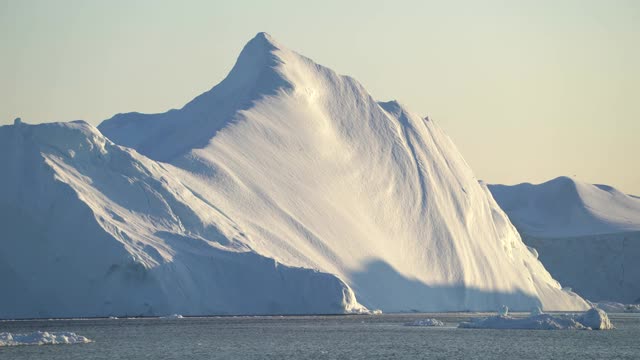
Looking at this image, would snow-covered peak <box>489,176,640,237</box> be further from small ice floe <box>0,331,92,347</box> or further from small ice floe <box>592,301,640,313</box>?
small ice floe <box>0,331,92,347</box>

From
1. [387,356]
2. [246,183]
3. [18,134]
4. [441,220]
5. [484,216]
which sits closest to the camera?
[387,356]

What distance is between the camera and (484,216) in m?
136

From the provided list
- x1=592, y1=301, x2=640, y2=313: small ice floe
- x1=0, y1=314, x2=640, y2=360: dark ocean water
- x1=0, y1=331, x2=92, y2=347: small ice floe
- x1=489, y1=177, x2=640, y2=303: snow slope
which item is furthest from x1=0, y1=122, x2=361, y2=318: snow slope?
x1=489, y1=177, x2=640, y2=303: snow slope

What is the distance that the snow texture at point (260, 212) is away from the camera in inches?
3519

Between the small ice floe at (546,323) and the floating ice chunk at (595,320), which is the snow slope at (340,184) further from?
the floating ice chunk at (595,320)

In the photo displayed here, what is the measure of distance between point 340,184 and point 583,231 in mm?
64840

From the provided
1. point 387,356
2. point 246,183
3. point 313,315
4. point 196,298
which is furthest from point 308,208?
point 387,356

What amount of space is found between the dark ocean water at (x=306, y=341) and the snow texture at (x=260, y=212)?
2872mm

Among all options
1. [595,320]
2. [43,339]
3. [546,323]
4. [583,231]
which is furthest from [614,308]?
[43,339]

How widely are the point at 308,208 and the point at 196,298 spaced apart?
23507mm

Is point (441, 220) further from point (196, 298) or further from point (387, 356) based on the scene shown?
point (387, 356)

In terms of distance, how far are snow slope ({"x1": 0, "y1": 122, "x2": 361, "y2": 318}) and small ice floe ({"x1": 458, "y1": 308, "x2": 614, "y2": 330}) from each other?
1511 centimetres

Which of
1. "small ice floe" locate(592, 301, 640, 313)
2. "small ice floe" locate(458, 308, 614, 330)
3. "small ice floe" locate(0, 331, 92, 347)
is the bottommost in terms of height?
"small ice floe" locate(0, 331, 92, 347)

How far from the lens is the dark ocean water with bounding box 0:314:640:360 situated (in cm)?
6222
